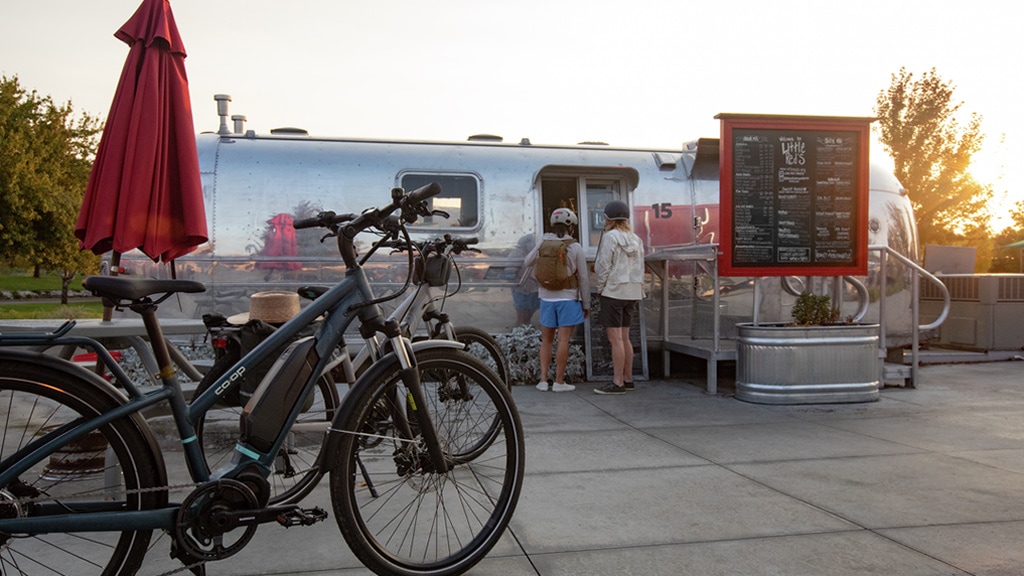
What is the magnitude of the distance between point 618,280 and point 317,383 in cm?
484

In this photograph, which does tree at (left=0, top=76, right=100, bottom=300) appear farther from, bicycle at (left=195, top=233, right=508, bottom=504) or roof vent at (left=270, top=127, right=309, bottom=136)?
bicycle at (left=195, top=233, right=508, bottom=504)

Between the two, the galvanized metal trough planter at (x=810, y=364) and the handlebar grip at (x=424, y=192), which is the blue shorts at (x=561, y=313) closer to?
the galvanized metal trough planter at (x=810, y=364)

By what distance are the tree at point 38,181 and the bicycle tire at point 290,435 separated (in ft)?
91.0

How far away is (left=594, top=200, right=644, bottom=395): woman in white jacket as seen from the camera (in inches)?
300

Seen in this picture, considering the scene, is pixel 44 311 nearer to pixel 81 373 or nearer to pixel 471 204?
pixel 471 204

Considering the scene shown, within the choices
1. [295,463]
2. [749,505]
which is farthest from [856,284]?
[295,463]

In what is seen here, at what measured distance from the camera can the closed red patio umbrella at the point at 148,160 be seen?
406 centimetres

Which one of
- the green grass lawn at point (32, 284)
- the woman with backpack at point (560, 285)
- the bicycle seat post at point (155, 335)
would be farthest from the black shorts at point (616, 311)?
the green grass lawn at point (32, 284)

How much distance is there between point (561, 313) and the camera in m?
7.82

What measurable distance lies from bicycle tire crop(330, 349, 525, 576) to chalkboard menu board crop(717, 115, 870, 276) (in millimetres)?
4826

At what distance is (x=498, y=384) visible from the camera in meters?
3.05

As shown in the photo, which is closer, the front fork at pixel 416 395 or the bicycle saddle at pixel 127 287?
the bicycle saddle at pixel 127 287

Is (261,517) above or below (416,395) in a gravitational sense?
below

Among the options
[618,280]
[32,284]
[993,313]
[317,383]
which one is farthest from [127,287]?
Answer: [32,284]
